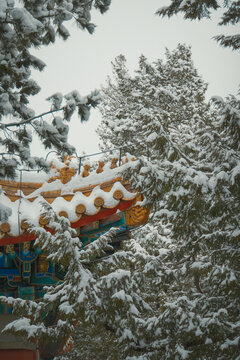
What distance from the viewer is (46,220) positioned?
3.32m

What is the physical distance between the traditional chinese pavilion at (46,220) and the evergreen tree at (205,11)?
5.21ft

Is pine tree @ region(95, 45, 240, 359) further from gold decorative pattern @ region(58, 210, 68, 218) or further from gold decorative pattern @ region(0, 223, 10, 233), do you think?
gold decorative pattern @ region(0, 223, 10, 233)

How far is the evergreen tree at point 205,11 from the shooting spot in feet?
13.1

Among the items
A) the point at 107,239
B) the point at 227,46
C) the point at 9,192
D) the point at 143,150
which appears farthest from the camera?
the point at 143,150

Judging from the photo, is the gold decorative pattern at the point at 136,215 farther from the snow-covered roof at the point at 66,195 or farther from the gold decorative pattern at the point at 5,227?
the gold decorative pattern at the point at 5,227

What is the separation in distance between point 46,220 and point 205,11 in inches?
104

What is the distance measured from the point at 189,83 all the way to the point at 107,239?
10.7 meters

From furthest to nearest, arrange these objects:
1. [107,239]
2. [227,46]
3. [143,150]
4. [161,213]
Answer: [143,150]
[161,213]
[227,46]
[107,239]

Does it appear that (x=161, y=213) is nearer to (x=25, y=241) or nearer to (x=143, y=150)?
(x=25, y=241)

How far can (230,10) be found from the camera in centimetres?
412

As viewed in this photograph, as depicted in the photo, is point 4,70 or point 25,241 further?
point 25,241

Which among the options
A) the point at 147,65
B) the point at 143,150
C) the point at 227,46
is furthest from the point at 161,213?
the point at 147,65

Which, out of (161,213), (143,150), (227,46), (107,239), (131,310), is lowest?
(131,310)

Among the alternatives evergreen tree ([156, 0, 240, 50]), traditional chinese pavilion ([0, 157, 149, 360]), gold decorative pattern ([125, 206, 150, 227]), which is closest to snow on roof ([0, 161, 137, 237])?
traditional chinese pavilion ([0, 157, 149, 360])
